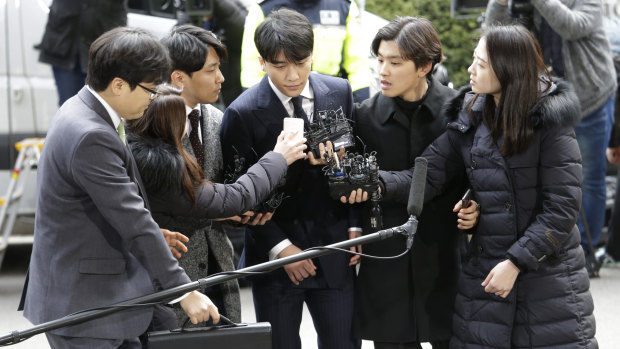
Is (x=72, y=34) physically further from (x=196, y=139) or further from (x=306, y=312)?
(x=196, y=139)

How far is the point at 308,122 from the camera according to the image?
3430 mm

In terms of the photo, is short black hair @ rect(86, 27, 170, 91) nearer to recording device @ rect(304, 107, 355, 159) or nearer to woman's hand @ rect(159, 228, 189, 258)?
woman's hand @ rect(159, 228, 189, 258)

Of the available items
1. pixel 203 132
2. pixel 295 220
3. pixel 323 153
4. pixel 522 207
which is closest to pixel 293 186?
pixel 295 220

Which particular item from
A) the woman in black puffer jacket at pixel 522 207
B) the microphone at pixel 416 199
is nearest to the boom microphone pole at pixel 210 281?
the microphone at pixel 416 199

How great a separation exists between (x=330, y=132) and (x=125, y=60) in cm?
85

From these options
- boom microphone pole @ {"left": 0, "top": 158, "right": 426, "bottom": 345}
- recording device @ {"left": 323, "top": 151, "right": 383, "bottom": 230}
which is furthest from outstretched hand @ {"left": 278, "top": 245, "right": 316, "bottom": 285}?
boom microphone pole @ {"left": 0, "top": 158, "right": 426, "bottom": 345}

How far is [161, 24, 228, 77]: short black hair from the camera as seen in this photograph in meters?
3.33

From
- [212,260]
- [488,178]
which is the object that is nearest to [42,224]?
[212,260]

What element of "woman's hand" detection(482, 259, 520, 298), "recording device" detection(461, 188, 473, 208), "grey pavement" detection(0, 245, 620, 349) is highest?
"recording device" detection(461, 188, 473, 208)

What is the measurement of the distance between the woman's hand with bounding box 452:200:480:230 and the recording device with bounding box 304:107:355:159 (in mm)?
463

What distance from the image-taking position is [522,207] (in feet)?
10.5

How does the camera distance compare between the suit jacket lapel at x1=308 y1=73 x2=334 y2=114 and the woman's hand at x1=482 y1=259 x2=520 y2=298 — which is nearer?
the woman's hand at x1=482 y1=259 x2=520 y2=298

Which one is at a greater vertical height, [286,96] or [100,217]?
[286,96]

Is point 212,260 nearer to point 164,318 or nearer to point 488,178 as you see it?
point 164,318
